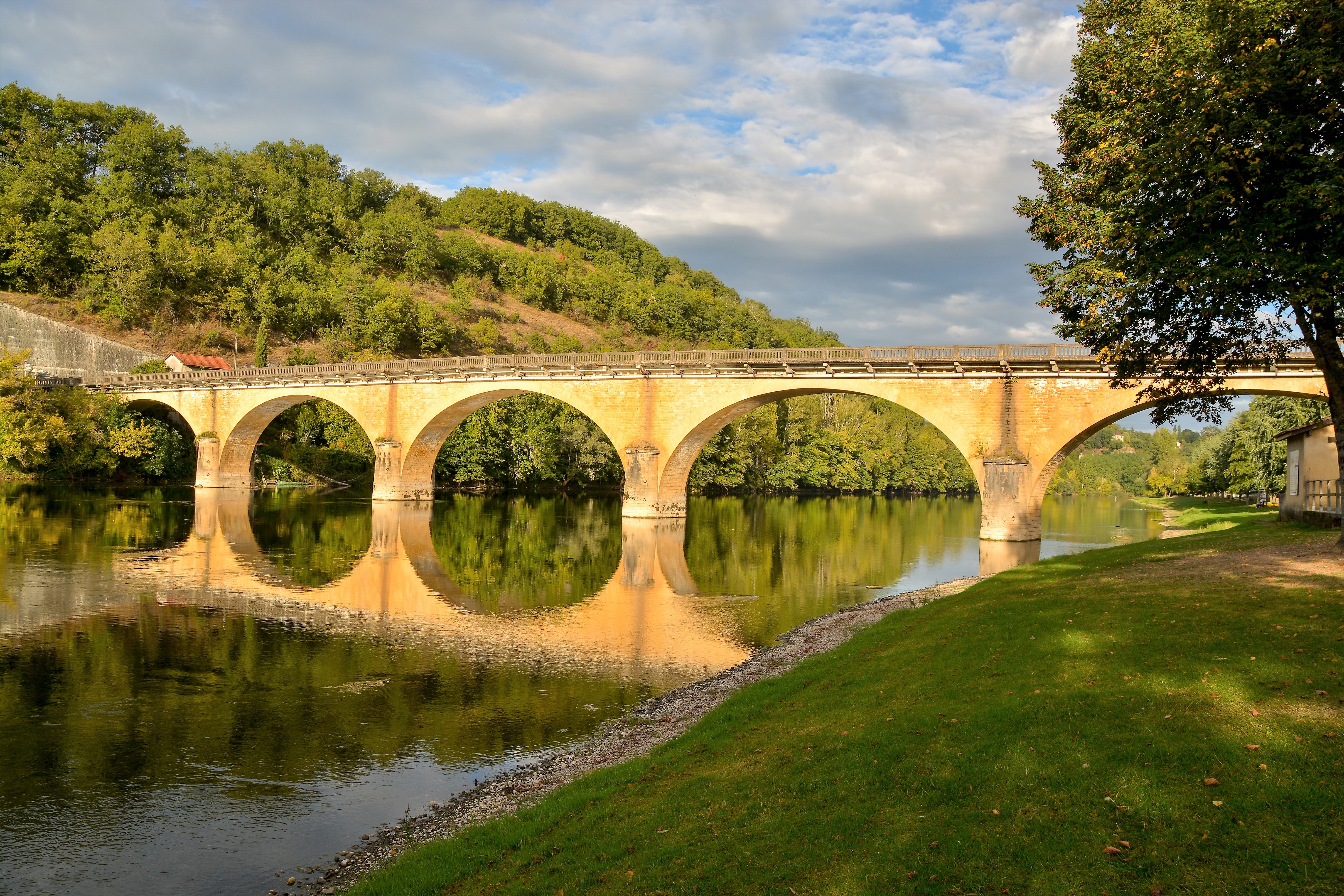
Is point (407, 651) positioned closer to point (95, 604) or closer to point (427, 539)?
point (95, 604)

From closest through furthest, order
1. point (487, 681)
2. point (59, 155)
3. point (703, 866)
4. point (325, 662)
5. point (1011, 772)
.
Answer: point (703, 866) < point (1011, 772) < point (487, 681) < point (325, 662) < point (59, 155)

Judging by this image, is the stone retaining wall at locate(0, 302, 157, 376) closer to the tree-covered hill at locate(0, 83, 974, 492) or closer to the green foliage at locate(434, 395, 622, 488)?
the tree-covered hill at locate(0, 83, 974, 492)

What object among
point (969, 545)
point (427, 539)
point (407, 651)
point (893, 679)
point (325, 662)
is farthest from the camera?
point (969, 545)

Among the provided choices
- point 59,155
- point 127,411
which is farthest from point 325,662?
point 59,155

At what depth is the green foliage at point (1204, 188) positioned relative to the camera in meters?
11.6

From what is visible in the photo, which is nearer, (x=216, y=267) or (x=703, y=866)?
(x=703, y=866)

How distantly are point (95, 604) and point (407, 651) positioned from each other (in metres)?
8.40

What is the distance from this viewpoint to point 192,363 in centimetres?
6938

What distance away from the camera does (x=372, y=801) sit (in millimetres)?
9297

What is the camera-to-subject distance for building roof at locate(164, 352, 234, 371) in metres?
69.1

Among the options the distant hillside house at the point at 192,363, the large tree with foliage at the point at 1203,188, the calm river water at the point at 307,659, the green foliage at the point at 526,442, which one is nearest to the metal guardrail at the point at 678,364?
the distant hillside house at the point at 192,363

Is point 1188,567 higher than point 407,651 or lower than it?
higher

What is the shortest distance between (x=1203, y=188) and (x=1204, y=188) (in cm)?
4

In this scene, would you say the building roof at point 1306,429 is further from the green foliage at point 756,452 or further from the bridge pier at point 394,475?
the bridge pier at point 394,475
